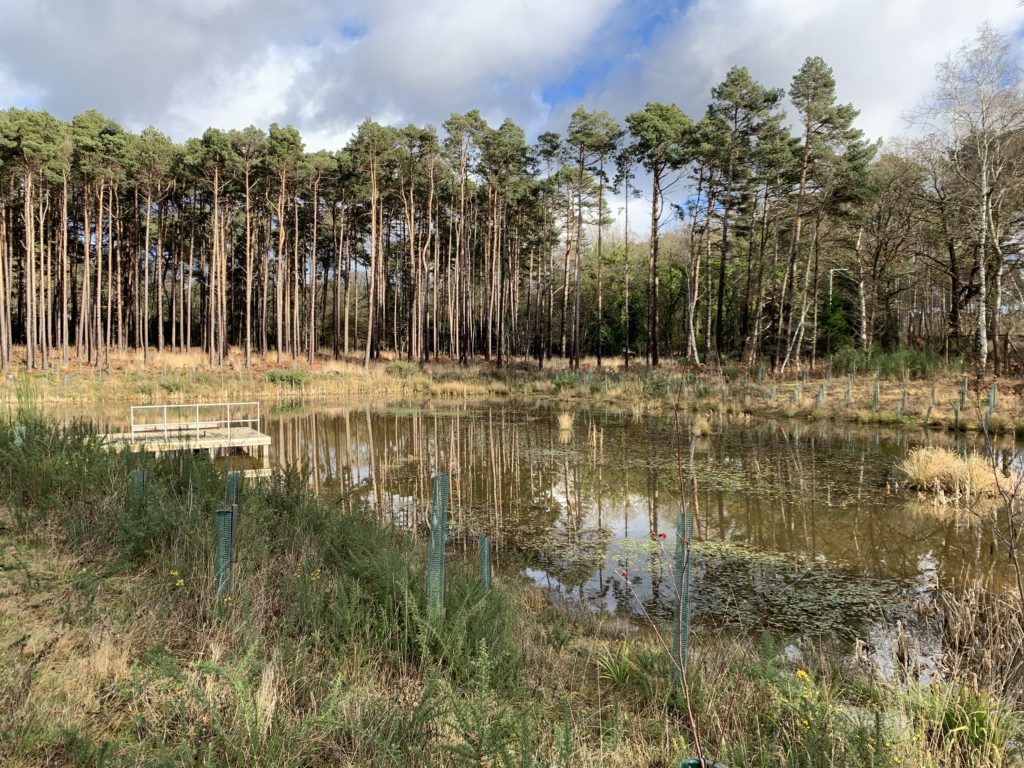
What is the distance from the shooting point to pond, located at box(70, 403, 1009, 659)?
5699 mm

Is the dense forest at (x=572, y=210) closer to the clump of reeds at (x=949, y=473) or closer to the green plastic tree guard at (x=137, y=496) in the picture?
the clump of reeds at (x=949, y=473)

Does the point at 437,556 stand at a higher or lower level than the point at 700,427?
higher

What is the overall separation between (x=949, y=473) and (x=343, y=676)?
33.7 feet

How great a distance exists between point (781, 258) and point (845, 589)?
1377 inches

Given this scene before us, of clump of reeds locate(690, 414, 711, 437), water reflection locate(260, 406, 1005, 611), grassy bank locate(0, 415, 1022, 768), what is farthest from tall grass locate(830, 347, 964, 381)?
grassy bank locate(0, 415, 1022, 768)

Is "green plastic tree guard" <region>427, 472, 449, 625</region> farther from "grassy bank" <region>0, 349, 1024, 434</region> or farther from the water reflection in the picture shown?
"grassy bank" <region>0, 349, 1024, 434</region>

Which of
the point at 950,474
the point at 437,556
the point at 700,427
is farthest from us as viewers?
the point at 700,427

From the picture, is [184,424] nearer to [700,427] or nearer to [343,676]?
[343,676]

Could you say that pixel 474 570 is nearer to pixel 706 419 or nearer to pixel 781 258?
pixel 706 419

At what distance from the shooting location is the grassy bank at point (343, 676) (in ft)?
7.35

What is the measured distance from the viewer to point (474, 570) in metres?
5.59

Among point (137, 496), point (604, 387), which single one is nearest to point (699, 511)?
Answer: point (137, 496)

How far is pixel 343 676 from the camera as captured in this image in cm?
286

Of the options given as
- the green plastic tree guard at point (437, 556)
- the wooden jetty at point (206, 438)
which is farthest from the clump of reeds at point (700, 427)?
the green plastic tree guard at point (437, 556)
